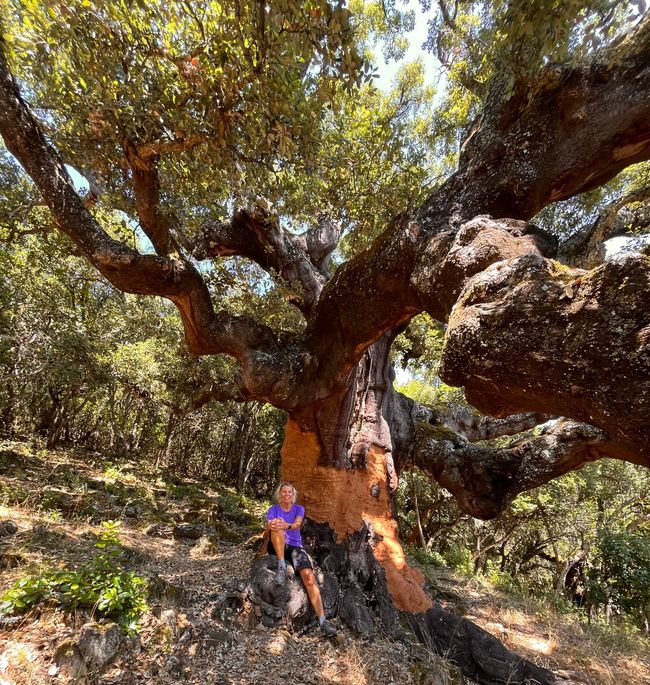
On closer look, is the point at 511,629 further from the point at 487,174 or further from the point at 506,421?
the point at 487,174

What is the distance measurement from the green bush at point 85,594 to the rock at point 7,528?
1751 millimetres

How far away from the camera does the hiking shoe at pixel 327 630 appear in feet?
12.6

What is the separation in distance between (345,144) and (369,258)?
2.24 m

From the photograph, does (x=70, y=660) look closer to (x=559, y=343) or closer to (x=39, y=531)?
(x=39, y=531)

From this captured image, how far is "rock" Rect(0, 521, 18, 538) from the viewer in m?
4.46

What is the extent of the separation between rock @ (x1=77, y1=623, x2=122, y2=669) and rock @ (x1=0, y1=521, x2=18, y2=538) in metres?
2.66

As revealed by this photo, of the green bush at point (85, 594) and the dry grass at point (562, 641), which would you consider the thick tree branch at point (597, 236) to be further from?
the green bush at point (85, 594)

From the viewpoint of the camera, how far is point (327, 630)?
12.6ft

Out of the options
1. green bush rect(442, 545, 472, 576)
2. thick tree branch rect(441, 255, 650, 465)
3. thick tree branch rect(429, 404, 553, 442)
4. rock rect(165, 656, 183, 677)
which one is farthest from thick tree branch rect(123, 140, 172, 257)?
green bush rect(442, 545, 472, 576)

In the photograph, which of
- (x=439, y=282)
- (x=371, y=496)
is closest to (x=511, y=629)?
(x=371, y=496)

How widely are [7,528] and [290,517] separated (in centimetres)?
343

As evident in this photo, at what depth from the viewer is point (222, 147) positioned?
13.4 ft

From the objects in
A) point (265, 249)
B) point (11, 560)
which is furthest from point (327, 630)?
point (265, 249)

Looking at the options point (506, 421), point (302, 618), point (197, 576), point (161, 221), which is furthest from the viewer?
point (506, 421)
